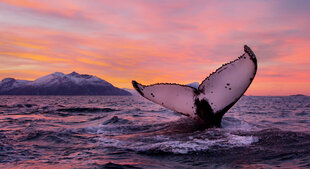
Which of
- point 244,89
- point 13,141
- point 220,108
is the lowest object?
point 13,141

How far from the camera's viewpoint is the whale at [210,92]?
169 inches

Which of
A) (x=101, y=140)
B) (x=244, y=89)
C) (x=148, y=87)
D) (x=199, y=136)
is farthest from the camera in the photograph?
(x=101, y=140)

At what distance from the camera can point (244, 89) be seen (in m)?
4.43

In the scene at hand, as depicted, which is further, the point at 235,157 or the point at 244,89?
the point at 244,89

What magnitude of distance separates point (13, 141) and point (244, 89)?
501cm

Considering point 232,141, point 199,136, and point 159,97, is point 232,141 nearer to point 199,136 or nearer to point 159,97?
point 199,136

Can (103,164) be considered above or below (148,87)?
below

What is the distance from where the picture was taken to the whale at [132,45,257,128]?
428 centimetres

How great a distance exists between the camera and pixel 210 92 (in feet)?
15.7

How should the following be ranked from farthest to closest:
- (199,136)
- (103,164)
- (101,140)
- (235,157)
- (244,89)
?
(101,140), (199,136), (244,89), (235,157), (103,164)

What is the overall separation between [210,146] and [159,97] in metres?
1.32

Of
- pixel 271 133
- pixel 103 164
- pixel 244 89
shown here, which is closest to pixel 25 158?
pixel 103 164

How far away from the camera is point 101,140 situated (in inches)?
230

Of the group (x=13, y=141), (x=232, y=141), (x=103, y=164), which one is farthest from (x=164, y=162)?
(x=13, y=141)
